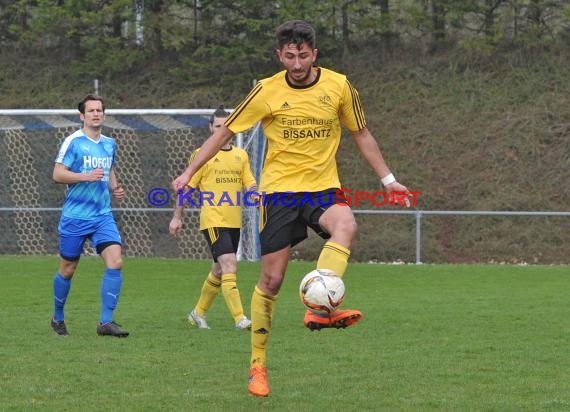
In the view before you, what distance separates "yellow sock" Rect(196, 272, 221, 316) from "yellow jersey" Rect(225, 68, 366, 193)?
143 inches

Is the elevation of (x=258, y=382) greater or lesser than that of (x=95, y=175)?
lesser

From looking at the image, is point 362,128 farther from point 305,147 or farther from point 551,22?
point 551,22

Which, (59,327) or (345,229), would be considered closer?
(345,229)

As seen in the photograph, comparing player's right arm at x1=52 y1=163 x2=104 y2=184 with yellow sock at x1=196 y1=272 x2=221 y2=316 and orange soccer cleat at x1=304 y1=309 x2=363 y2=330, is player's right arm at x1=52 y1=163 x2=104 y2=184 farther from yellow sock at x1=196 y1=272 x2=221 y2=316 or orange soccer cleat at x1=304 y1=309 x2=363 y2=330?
orange soccer cleat at x1=304 y1=309 x2=363 y2=330

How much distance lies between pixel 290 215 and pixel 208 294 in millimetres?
3748

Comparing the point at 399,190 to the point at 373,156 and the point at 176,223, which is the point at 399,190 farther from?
the point at 176,223

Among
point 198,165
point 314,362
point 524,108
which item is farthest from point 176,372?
point 524,108

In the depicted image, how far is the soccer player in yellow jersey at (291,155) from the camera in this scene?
19.4 feet

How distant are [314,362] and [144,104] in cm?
1652

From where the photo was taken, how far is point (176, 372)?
6770 mm

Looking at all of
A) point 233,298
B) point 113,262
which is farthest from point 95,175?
point 233,298

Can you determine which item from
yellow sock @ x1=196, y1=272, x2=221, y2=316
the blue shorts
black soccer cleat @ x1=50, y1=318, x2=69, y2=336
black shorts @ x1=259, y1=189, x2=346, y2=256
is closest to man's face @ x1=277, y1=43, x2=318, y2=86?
black shorts @ x1=259, y1=189, x2=346, y2=256

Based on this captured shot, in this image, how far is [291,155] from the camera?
6023mm

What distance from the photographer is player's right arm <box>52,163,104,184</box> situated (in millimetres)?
8367
